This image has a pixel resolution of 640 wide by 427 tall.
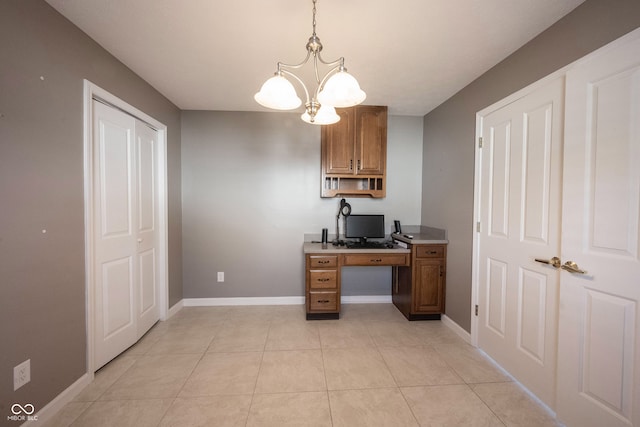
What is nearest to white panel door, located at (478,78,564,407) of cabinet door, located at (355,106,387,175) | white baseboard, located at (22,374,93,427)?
cabinet door, located at (355,106,387,175)

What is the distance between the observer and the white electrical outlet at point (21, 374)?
4.22 ft

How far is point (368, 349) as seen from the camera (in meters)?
2.21

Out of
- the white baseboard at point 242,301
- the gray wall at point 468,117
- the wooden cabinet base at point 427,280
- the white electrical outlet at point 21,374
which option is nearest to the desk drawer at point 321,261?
the white baseboard at point 242,301

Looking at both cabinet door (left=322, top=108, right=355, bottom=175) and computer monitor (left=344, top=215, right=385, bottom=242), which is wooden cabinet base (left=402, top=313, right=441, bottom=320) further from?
cabinet door (left=322, top=108, right=355, bottom=175)

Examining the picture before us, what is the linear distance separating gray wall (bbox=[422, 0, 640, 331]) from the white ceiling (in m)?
0.11

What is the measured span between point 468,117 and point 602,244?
1.58 m

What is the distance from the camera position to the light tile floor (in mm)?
1485

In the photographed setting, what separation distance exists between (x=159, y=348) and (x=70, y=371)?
26.2 inches

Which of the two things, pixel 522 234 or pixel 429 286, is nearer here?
pixel 522 234

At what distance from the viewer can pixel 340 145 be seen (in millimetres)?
2959

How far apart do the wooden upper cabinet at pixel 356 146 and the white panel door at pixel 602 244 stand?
5.68 ft

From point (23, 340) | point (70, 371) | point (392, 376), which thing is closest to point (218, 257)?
point (70, 371)

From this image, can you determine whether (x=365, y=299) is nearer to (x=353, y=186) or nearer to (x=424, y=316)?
(x=424, y=316)

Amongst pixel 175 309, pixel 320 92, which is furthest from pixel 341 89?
pixel 175 309
